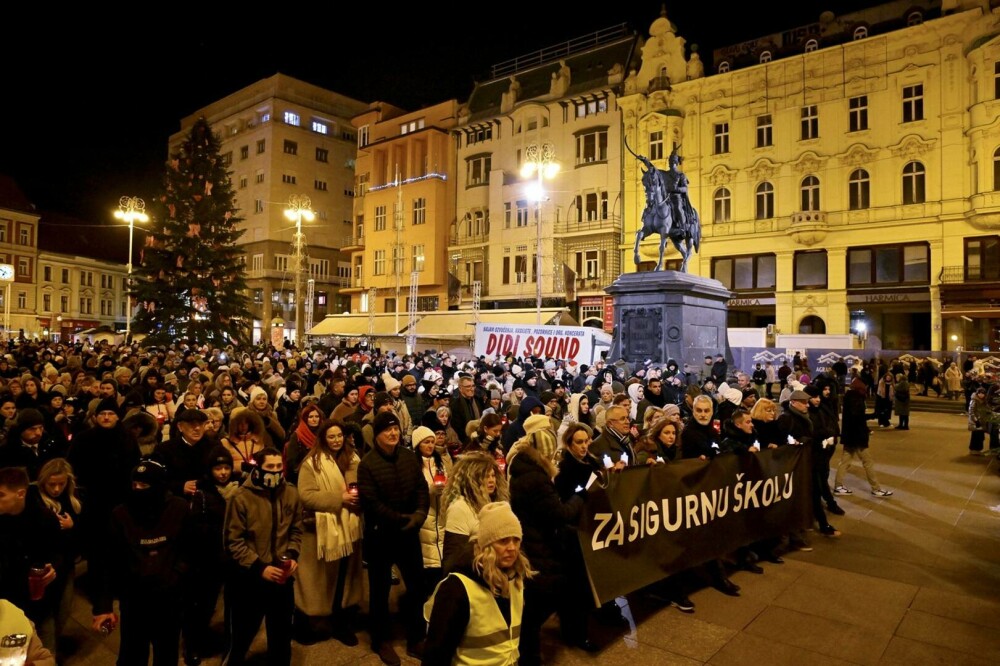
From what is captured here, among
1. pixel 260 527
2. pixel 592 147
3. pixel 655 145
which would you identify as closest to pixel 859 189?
pixel 655 145

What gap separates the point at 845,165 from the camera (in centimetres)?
3391

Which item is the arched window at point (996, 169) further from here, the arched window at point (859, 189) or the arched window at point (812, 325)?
the arched window at point (812, 325)

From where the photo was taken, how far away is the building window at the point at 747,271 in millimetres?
36344

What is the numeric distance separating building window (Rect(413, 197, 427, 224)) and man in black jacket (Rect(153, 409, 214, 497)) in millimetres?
43511

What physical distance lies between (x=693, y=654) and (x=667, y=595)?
102 centimetres

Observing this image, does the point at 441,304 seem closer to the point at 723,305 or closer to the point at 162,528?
the point at 723,305

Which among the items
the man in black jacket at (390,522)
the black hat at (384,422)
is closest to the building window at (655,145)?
the black hat at (384,422)

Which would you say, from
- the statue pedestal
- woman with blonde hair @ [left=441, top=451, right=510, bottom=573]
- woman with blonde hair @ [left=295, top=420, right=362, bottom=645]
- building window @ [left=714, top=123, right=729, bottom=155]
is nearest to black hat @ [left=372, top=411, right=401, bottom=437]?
woman with blonde hair @ [left=295, top=420, right=362, bottom=645]

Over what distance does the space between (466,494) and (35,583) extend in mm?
2501

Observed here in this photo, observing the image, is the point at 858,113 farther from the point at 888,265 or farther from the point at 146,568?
the point at 146,568

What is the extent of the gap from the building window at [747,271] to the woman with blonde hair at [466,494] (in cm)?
3542

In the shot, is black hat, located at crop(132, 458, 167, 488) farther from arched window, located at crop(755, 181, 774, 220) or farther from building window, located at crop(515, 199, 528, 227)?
building window, located at crop(515, 199, 528, 227)

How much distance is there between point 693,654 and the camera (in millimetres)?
4637

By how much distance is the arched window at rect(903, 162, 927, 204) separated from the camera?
32188 mm
